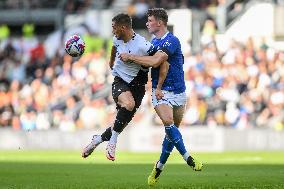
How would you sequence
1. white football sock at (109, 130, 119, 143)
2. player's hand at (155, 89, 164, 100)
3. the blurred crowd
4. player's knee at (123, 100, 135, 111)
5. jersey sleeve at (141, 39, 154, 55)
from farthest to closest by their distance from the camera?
the blurred crowd, player's knee at (123, 100, 135, 111), white football sock at (109, 130, 119, 143), jersey sleeve at (141, 39, 154, 55), player's hand at (155, 89, 164, 100)

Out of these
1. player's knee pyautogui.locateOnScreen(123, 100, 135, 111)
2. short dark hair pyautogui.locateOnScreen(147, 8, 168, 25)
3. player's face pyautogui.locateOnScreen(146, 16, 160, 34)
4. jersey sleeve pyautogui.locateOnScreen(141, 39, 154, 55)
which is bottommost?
player's knee pyautogui.locateOnScreen(123, 100, 135, 111)

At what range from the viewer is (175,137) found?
14.1 meters

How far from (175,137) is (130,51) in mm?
1590

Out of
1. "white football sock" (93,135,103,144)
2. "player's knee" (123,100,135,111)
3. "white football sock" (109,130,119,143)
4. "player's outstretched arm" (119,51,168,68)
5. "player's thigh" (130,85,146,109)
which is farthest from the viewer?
"white football sock" (93,135,103,144)

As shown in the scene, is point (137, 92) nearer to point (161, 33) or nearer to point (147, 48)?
point (147, 48)

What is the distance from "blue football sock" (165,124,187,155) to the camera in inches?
554

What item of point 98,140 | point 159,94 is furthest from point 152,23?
point 98,140

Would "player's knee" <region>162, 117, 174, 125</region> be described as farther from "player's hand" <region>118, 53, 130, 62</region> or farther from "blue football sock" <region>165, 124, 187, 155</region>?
"player's hand" <region>118, 53, 130, 62</region>

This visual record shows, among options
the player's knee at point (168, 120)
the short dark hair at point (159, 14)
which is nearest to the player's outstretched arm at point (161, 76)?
the player's knee at point (168, 120)

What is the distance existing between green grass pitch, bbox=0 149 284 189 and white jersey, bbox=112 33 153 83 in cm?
172

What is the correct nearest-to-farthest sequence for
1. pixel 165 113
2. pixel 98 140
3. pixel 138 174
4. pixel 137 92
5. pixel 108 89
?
pixel 165 113
pixel 137 92
pixel 98 140
pixel 138 174
pixel 108 89

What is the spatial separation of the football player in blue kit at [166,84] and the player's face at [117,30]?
364 millimetres

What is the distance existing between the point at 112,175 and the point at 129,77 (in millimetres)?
2549

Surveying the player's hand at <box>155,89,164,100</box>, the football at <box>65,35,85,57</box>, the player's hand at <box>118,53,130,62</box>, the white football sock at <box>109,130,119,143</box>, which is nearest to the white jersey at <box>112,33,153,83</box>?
the player's hand at <box>118,53,130,62</box>
